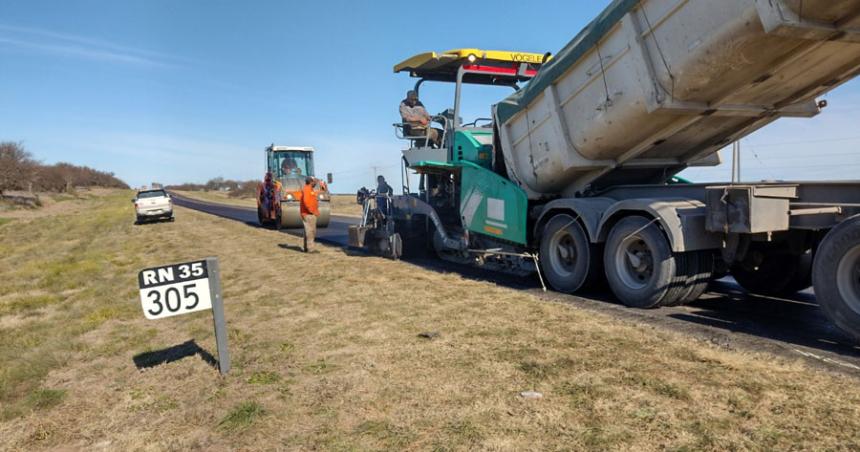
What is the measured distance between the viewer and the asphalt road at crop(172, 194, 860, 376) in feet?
13.7

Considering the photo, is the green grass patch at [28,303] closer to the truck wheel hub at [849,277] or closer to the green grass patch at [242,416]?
the green grass patch at [242,416]

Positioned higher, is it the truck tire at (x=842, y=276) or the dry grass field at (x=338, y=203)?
the truck tire at (x=842, y=276)

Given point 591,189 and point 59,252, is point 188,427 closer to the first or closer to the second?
point 591,189

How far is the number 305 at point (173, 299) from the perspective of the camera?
3754 millimetres

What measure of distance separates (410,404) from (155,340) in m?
3.04

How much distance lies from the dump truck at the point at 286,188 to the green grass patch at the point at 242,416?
1311 cm

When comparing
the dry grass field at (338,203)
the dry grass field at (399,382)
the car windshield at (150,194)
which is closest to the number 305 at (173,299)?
the dry grass field at (399,382)

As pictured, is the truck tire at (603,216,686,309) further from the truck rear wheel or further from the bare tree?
the bare tree

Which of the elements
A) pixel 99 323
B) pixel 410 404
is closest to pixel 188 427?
pixel 410 404

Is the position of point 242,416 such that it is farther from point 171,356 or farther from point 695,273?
point 695,273

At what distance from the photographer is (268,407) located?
339 centimetres

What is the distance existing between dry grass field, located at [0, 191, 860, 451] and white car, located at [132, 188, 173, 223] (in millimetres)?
15836

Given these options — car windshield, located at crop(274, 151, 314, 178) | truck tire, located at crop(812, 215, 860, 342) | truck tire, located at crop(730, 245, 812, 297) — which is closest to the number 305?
truck tire, located at crop(812, 215, 860, 342)

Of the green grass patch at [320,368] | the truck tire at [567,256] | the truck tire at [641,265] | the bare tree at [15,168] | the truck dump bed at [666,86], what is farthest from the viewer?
the bare tree at [15,168]
